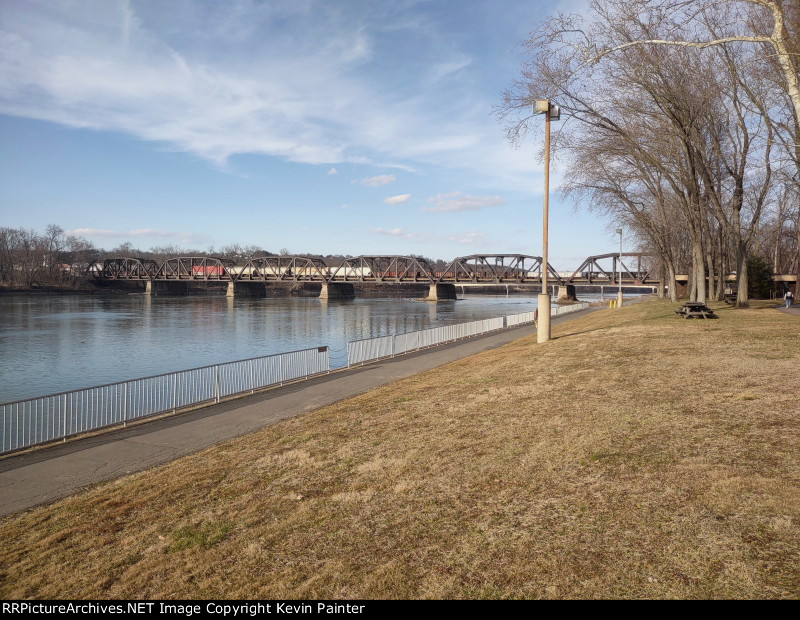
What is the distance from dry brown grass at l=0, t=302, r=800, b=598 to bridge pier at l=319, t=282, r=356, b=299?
126750 millimetres

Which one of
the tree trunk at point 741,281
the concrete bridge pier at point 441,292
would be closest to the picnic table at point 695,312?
the tree trunk at point 741,281

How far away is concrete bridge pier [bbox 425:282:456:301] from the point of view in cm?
13427

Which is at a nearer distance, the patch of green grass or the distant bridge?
the patch of green grass

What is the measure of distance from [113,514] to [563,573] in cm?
580

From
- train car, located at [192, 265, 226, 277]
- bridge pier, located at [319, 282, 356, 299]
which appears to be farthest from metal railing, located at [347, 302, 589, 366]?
train car, located at [192, 265, 226, 277]

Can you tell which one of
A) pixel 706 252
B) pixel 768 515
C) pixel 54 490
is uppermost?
pixel 706 252

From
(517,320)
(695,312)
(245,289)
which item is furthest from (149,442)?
(245,289)

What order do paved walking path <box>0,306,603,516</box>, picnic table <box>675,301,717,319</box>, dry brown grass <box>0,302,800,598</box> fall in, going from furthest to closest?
picnic table <box>675,301,717,319</box>, paved walking path <box>0,306,603,516</box>, dry brown grass <box>0,302,800,598</box>

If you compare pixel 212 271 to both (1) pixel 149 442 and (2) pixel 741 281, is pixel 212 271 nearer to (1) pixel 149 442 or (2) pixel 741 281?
(2) pixel 741 281

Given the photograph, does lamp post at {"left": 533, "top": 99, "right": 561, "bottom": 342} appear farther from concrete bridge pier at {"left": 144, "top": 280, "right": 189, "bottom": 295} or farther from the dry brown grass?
concrete bridge pier at {"left": 144, "top": 280, "right": 189, "bottom": 295}

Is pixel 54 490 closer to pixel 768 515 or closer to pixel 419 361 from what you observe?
pixel 768 515
